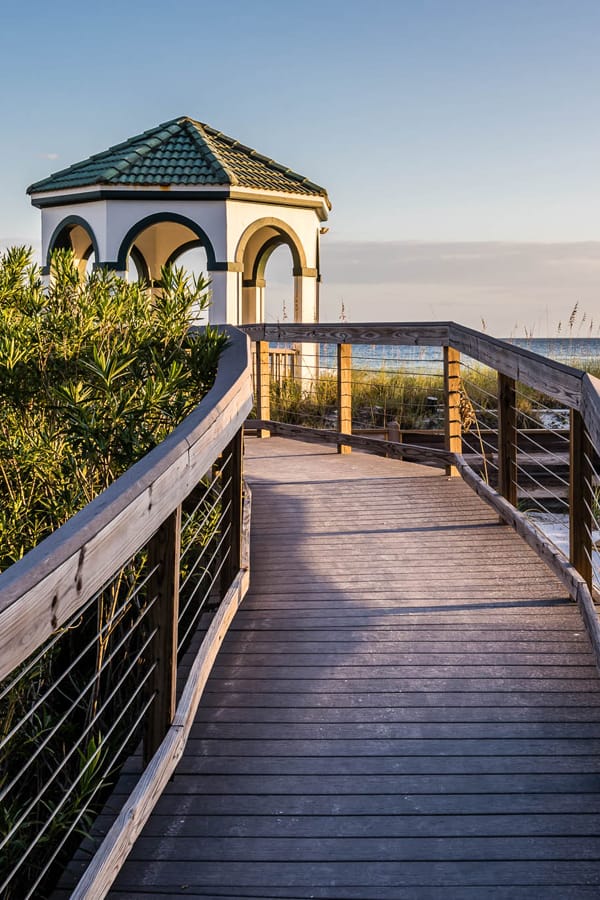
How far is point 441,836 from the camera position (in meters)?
2.79

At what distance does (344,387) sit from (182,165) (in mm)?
7104

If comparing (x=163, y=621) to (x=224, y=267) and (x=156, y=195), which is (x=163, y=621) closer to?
(x=224, y=267)

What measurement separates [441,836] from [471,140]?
22.8m

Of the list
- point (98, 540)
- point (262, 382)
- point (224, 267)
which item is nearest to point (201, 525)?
point (98, 540)

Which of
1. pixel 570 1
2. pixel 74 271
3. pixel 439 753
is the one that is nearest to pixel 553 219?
pixel 570 1

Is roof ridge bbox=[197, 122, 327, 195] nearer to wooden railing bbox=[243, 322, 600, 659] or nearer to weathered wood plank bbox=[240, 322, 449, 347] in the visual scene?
wooden railing bbox=[243, 322, 600, 659]

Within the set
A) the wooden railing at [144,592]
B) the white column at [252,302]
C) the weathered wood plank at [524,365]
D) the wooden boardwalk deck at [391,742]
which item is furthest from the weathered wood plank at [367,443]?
the white column at [252,302]

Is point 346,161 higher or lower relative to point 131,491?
higher

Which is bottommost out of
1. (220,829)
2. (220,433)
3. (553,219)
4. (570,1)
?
(220,829)

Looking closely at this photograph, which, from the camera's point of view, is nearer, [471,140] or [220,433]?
[220,433]

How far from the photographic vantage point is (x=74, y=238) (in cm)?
1680

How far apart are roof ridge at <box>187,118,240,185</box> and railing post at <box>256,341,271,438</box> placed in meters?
4.62

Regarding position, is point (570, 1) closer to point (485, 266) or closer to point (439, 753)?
point (439, 753)

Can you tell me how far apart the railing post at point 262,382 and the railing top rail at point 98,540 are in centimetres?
628
